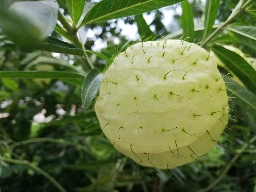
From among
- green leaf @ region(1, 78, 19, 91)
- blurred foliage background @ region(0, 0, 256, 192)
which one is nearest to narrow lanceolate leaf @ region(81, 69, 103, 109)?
blurred foliage background @ region(0, 0, 256, 192)

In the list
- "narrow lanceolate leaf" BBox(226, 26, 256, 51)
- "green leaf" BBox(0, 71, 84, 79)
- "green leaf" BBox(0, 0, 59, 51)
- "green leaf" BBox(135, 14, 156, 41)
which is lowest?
"green leaf" BBox(0, 71, 84, 79)

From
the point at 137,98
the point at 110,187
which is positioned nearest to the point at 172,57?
the point at 137,98

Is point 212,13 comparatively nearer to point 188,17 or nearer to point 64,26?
point 188,17

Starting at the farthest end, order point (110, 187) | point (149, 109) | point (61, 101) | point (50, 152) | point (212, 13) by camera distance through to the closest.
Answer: point (50, 152)
point (61, 101)
point (110, 187)
point (212, 13)
point (149, 109)

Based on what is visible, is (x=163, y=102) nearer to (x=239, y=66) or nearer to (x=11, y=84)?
(x=239, y=66)

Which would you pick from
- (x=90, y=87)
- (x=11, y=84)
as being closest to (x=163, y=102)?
(x=90, y=87)

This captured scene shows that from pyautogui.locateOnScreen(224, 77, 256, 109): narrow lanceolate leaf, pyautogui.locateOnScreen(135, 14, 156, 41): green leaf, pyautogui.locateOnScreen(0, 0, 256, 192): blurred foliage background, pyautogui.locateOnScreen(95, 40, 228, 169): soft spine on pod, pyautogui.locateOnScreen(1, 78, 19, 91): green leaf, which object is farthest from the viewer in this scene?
pyautogui.locateOnScreen(1, 78, 19, 91): green leaf

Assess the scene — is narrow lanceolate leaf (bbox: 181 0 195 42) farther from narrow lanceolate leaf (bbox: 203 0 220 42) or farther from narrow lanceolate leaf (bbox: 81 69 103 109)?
narrow lanceolate leaf (bbox: 81 69 103 109)
